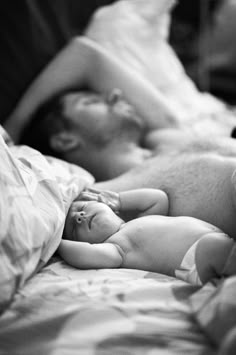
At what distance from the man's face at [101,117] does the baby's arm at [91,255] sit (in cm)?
63

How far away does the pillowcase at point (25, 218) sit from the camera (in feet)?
2.44

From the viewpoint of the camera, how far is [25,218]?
2.60 ft

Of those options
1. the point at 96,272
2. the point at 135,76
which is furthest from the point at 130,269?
the point at 135,76

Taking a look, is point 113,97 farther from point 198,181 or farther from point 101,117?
point 198,181

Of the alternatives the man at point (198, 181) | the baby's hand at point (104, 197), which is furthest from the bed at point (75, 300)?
the man at point (198, 181)

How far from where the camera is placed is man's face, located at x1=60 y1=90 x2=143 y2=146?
4.82ft

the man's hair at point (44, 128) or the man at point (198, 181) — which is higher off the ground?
the man's hair at point (44, 128)

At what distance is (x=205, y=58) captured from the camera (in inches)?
90.7

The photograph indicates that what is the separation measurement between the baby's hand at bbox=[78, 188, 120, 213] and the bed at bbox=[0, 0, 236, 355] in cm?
12

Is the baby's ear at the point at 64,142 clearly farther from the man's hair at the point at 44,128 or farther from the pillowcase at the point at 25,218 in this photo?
the pillowcase at the point at 25,218

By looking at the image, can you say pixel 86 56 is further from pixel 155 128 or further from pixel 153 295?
pixel 153 295

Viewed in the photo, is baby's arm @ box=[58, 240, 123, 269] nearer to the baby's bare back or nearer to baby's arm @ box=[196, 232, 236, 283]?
the baby's bare back

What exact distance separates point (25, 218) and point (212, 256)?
1.00 feet

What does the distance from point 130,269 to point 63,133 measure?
2.33 ft
